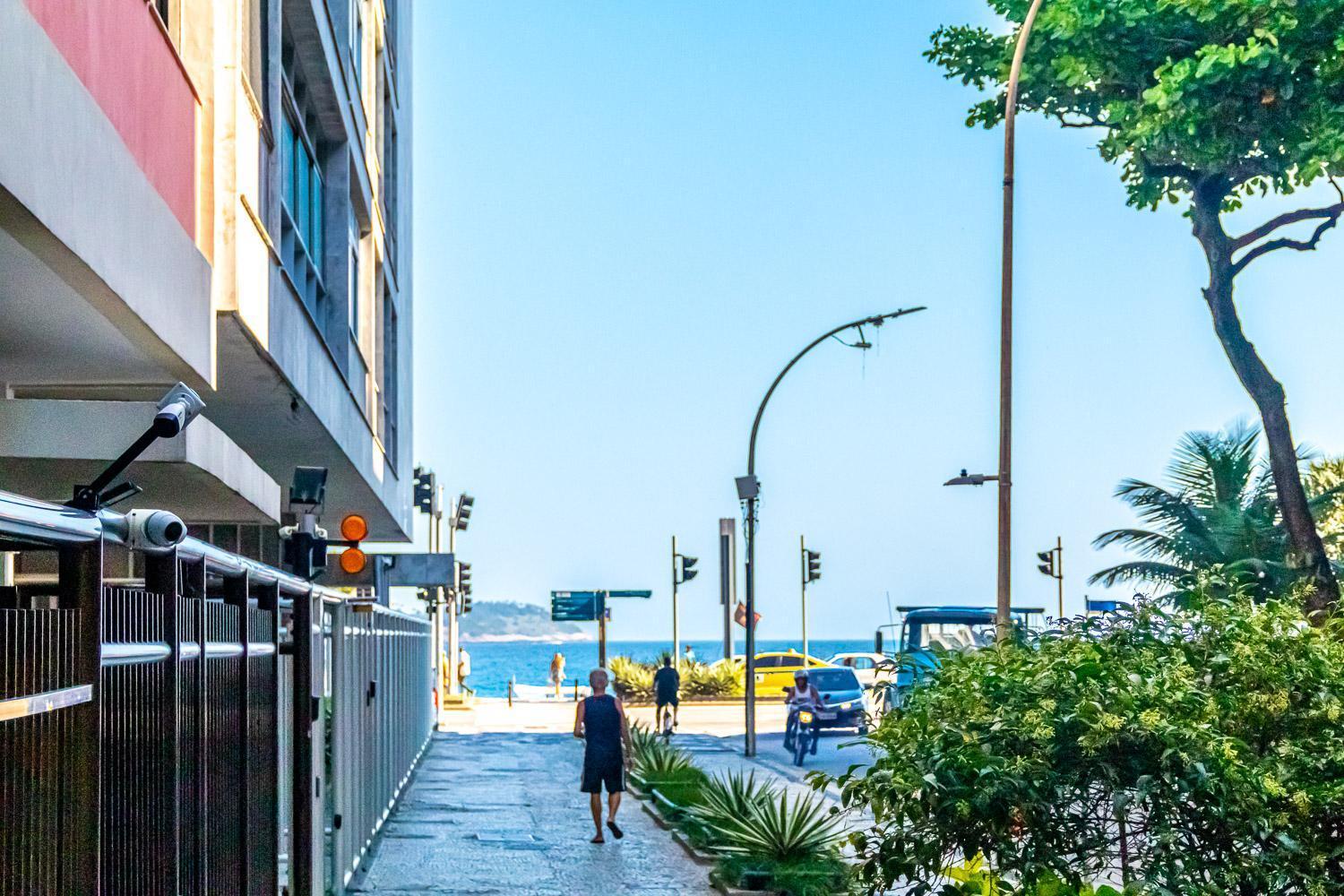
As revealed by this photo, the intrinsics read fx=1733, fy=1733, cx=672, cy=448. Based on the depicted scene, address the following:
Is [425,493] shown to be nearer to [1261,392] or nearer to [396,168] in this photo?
[396,168]

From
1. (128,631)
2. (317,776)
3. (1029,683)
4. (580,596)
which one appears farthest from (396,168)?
(128,631)

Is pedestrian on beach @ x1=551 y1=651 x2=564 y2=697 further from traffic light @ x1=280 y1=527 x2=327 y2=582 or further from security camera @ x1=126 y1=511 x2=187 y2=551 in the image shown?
security camera @ x1=126 y1=511 x2=187 y2=551

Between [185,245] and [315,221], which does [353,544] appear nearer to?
[185,245]

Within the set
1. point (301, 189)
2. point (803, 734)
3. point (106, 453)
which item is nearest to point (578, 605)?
point (803, 734)

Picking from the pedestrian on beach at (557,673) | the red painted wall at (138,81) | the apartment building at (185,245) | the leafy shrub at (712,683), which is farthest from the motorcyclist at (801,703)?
the pedestrian on beach at (557,673)

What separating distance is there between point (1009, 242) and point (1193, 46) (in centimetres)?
1839

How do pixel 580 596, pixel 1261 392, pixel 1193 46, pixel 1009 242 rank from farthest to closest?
pixel 580 596, pixel 1193 46, pixel 1261 392, pixel 1009 242

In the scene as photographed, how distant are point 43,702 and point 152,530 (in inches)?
39.5

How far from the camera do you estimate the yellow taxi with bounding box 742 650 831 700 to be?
174 ft

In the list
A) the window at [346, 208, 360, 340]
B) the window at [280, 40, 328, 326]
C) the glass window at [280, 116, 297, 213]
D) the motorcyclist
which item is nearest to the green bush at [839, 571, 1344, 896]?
the window at [280, 40, 328, 326]

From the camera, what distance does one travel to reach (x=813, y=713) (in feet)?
97.3

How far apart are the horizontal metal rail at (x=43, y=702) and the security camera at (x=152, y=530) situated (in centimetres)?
62

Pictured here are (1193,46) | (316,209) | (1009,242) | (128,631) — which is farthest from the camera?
(1193,46)

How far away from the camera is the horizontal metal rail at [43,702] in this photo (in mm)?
3070
